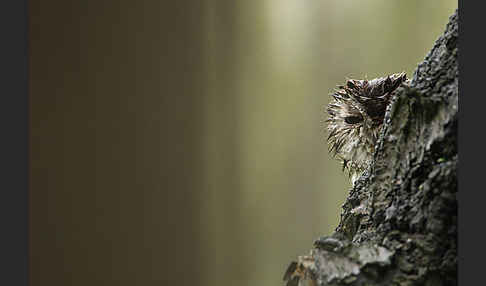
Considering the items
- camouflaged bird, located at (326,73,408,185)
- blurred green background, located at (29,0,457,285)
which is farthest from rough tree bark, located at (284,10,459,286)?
blurred green background, located at (29,0,457,285)

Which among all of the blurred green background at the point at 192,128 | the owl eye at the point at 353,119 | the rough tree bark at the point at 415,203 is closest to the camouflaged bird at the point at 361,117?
the owl eye at the point at 353,119

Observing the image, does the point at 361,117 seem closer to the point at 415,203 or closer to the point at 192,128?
the point at 415,203

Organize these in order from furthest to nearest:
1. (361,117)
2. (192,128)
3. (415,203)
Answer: (192,128) < (361,117) < (415,203)

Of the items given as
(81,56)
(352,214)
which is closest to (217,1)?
(81,56)

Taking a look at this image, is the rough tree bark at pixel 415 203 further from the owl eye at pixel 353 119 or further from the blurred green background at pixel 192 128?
the blurred green background at pixel 192 128

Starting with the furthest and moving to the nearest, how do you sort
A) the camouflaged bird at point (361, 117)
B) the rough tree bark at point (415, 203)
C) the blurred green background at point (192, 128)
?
the blurred green background at point (192, 128)
the camouflaged bird at point (361, 117)
the rough tree bark at point (415, 203)

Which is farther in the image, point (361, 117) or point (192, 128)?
Answer: point (192, 128)

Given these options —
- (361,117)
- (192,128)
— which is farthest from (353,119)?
(192,128)
